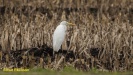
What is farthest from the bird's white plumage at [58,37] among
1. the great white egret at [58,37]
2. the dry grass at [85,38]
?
the dry grass at [85,38]

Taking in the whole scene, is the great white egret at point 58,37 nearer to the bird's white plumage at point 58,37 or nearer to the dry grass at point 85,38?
the bird's white plumage at point 58,37

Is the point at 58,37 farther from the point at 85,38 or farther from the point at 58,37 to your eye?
the point at 85,38

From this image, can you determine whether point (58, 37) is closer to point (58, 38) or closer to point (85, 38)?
point (58, 38)

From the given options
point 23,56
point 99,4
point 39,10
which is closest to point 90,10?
point 99,4

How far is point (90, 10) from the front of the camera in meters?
19.9

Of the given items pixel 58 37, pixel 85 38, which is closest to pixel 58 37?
pixel 58 37

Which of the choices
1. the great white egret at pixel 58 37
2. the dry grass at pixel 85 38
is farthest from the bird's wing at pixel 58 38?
the dry grass at pixel 85 38

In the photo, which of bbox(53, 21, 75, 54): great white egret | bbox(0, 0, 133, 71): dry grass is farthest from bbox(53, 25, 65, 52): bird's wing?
bbox(0, 0, 133, 71): dry grass

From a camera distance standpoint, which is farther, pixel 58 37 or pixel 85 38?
pixel 85 38

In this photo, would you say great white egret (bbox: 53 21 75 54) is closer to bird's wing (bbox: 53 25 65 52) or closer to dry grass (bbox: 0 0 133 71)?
bird's wing (bbox: 53 25 65 52)

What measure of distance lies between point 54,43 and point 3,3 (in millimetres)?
7181

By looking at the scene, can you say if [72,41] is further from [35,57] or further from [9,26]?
[9,26]

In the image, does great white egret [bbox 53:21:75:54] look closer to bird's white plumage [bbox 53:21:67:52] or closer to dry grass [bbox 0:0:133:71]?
bird's white plumage [bbox 53:21:67:52]

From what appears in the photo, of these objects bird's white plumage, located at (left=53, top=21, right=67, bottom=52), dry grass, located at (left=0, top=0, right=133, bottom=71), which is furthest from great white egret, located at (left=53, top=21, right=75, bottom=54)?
dry grass, located at (left=0, top=0, right=133, bottom=71)
